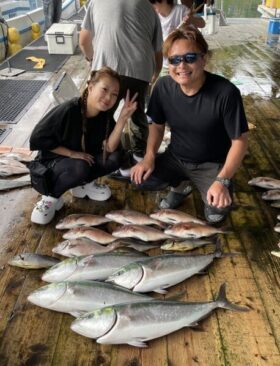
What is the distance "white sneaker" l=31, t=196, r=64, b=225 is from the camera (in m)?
2.62

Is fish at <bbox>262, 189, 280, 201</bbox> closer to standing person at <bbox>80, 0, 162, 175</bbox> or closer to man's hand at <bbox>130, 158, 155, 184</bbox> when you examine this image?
man's hand at <bbox>130, 158, 155, 184</bbox>

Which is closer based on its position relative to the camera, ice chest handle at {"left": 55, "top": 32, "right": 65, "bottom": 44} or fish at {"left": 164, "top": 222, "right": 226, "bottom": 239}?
fish at {"left": 164, "top": 222, "right": 226, "bottom": 239}

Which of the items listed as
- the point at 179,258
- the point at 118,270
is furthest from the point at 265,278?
the point at 118,270

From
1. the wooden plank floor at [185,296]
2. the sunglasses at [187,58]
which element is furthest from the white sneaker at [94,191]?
the sunglasses at [187,58]

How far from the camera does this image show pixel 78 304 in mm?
1802

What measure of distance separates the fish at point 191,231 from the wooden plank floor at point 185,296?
11cm

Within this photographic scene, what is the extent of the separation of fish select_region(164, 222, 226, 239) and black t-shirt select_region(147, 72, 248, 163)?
0.53 meters

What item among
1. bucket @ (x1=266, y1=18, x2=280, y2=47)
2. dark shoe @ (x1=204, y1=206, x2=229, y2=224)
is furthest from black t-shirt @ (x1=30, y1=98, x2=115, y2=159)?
bucket @ (x1=266, y1=18, x2=280, y2=47)

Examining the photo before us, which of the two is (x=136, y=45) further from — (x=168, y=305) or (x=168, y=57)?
(x=168, y=305)

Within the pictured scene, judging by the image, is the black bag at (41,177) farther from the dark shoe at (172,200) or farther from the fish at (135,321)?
the fish at (135,321)

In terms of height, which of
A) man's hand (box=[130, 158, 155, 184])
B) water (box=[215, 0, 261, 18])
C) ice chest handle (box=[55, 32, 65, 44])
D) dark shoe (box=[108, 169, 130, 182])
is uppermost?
man's hand (box=[130, 158, 155, 184])

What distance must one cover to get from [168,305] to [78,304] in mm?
443

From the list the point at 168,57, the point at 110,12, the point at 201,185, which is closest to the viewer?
the point at 168,57

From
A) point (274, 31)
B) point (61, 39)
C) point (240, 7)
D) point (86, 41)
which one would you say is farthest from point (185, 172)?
point (240, 7)
